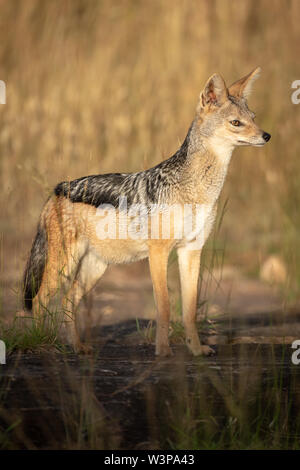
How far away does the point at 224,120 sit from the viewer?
5.37 metres

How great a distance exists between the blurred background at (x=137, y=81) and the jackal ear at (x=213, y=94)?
166 inches

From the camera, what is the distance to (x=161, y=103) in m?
11.1

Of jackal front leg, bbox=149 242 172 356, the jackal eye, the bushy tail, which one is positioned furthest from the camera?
the bushy tail

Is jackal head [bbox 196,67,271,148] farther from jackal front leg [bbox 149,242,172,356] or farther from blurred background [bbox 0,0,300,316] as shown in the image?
blurred background [bbox 0,0,300,316]

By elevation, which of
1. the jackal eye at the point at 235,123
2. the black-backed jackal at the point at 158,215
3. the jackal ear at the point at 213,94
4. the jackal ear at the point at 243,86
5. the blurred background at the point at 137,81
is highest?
the blurred background at the point at 137,81

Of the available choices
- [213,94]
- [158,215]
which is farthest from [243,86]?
[158,215]

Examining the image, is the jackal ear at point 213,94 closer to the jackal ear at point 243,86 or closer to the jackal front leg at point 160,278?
the jackal ear at point 243,86

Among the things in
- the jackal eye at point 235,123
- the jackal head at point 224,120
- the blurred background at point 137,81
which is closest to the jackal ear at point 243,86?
the jackal head at point 224,120

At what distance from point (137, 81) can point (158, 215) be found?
6.48 meters

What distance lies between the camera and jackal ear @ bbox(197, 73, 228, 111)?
214 inches

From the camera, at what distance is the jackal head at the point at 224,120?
529cm

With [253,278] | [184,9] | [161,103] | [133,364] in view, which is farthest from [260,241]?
[133,364]

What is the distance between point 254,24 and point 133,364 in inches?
361

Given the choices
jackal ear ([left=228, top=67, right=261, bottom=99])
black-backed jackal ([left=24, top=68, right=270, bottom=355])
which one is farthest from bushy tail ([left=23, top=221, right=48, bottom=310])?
jackal ear ([left=228, top=67, right=261, bottom=99])
